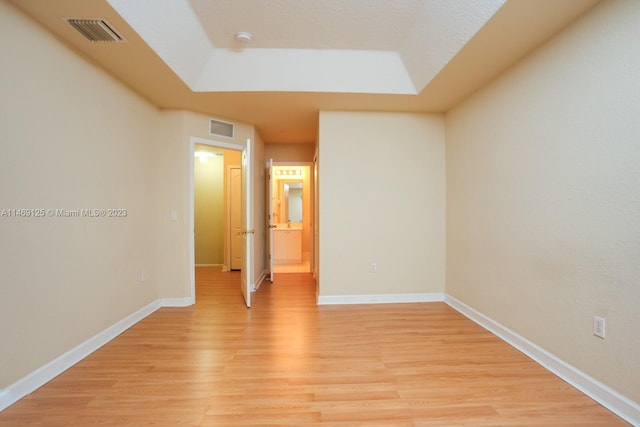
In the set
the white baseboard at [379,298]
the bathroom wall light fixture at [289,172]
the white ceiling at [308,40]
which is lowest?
the white baseboard at [379,298]

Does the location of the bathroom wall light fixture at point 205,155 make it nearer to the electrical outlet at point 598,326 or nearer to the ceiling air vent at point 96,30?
the ceiling air vent at point 96,30

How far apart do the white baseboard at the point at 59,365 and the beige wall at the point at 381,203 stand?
225 centimetres

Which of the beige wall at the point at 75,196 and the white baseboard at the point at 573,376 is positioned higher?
the beige wall at the point at 75,196

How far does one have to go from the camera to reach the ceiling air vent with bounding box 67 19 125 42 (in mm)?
2004

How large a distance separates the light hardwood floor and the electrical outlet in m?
0.44

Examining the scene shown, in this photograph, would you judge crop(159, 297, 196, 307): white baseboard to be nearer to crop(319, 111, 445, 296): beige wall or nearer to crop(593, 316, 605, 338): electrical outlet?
crop(319, 111, 445, 296): beige wall

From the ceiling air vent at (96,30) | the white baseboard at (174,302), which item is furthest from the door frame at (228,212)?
the ceiling air vent at (96,30)

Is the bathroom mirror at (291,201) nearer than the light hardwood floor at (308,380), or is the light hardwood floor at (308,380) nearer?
the light hardwood floor at (308,380)

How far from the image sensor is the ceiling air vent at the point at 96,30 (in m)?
2.00

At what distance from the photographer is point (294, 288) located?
15.2 feet

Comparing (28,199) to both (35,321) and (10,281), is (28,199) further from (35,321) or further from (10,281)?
(35,321)

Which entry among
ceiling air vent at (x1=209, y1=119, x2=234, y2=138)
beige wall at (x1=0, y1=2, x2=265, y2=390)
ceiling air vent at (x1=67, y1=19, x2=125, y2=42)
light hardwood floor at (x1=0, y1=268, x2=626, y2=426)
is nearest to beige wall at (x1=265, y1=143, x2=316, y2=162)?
ceiling air vent at (x1=209, y1=119, x2=234, y2=138)

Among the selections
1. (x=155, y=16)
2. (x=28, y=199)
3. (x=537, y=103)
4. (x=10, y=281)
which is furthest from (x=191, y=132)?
(x=537, y=103)

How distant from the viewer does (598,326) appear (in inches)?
74.5
